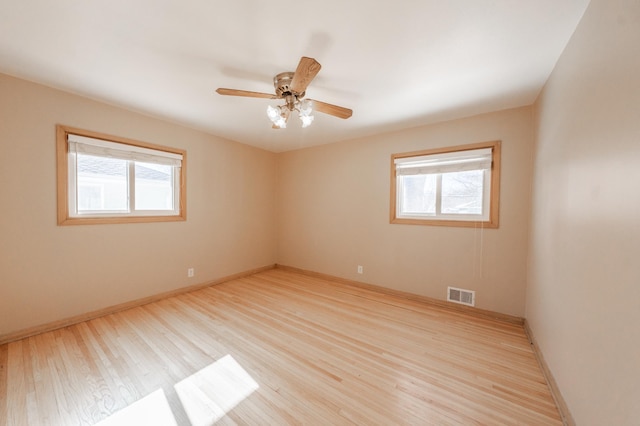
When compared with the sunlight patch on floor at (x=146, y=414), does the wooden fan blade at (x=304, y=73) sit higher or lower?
higher

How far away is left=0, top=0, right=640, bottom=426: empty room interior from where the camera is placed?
4.11 feet

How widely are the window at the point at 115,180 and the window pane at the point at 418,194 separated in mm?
3148

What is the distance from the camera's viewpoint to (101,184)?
8.53 ft

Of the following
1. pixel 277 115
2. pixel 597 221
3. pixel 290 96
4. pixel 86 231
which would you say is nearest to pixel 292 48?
pixel 290 96

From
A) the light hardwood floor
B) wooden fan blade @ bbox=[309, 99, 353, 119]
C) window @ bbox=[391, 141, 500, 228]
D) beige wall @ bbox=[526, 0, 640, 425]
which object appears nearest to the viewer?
Result: beige wall @ bbox=[526, 0, 640, 425]

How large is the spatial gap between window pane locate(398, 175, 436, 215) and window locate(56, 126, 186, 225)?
315 cm

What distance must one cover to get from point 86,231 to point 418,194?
3.97 metres

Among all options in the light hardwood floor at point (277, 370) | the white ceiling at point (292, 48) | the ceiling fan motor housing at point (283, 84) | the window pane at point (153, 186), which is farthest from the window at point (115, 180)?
the ceiling fan motor housing at point (283, 84)

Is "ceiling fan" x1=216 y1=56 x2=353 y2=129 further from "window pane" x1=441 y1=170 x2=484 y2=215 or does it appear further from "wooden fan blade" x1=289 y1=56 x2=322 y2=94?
"window pane" x1=441 y1=170 x2=484 y2=215

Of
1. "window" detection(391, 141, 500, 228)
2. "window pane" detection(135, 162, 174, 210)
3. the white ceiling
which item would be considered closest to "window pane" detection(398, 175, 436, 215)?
"window" detection(391, 141, 500, 228)

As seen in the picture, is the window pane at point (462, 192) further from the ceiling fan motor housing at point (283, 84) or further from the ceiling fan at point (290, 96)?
the ceiling fan motor housing at point (283, 84)

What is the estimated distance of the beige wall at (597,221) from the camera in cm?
88

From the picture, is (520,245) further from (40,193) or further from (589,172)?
(40,193)

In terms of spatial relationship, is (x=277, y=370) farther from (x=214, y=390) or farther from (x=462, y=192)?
(x=462, y=192)
